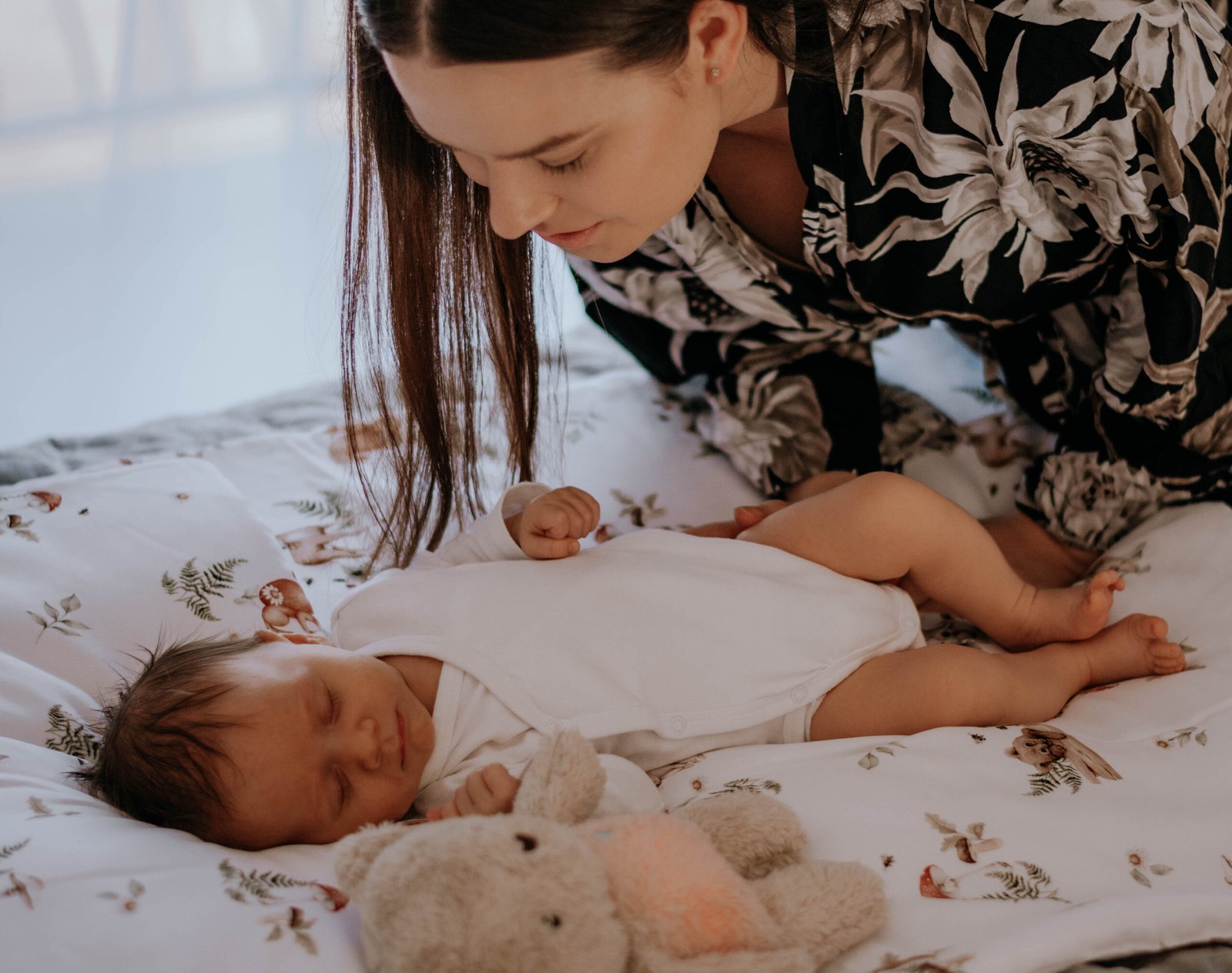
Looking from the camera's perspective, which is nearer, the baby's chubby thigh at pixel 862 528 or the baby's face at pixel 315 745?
the baby's face at pixel 315 745

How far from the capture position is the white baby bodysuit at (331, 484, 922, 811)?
1032mm

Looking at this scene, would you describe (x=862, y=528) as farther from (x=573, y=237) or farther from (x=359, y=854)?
(x=359, y=854)

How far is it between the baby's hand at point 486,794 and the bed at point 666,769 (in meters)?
0.10

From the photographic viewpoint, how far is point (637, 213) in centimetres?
98

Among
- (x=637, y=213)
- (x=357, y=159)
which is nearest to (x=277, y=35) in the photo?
(x=357, y=159)

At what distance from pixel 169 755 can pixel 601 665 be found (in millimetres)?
377

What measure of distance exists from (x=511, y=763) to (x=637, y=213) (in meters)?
0.50

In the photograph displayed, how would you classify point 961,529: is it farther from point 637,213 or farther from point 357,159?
point 357,159

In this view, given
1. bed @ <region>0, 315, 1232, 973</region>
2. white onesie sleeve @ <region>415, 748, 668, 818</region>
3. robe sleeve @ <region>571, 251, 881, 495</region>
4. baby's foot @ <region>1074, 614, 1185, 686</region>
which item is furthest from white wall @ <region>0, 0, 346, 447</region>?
baby's foot @ <region>1074, 614, 1185, 686</region>

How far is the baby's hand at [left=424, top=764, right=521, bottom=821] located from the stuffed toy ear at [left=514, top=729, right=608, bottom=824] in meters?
0.02

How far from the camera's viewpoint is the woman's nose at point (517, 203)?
91 centimetres

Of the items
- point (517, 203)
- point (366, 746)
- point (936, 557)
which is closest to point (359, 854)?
point (366, 746)

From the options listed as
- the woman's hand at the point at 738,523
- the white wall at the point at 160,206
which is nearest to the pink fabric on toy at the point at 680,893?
the woman's hand at the point at 738,523

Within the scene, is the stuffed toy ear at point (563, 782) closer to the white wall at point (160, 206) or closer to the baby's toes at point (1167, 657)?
the baby's toes at point (1167, 657)
